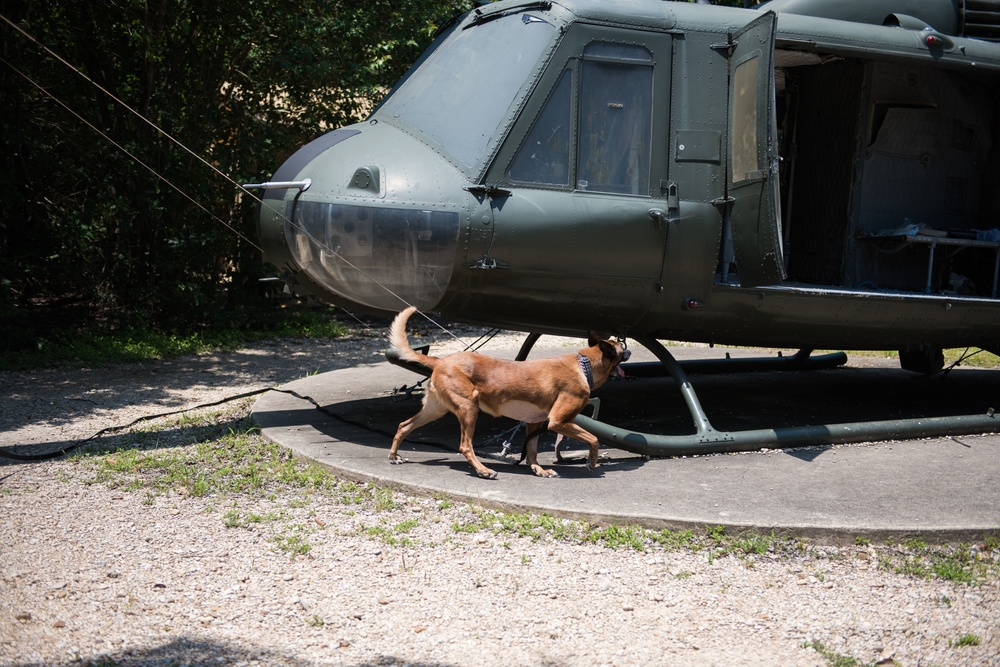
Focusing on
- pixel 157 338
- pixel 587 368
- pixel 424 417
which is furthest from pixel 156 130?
pixel 587 368

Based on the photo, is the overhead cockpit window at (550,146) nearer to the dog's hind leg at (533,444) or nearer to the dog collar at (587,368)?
the dog collar at (587,368)

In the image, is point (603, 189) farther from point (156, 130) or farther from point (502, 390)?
point (156, 130)

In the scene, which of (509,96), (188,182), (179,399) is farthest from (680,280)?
(188,182)

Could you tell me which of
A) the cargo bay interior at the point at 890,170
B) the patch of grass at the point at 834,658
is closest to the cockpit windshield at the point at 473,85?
the cargo bay interior at the point at 890,170

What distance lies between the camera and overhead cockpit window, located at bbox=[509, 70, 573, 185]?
18.1 ft

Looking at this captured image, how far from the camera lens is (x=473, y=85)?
577 centimetres

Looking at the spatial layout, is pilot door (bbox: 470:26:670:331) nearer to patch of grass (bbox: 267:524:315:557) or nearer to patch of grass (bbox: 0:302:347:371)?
patch of grass (bbox: 267:524:315:557)

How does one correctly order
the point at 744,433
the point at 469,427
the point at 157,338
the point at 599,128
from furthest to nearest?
the point at 157,338 < the point at 744,433 < the point at 599,128 < the point at 469,427

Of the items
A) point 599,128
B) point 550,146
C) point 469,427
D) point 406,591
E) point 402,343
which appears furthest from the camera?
point 599,128

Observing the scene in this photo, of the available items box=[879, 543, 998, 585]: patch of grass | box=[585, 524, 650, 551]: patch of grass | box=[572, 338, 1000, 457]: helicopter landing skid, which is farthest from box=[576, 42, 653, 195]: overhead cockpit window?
box=[879, 543, 998, 585]: patch of grass

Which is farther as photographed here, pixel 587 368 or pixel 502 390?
pixel 587 368

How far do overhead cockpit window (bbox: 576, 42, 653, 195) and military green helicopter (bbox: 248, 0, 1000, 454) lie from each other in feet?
0.04

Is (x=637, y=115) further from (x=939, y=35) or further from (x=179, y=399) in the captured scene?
(x=179, y=399)

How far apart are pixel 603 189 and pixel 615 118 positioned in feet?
1.50
